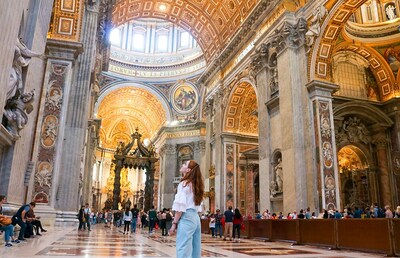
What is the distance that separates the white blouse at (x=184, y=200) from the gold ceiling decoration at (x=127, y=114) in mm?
28382

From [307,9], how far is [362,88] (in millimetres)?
4597

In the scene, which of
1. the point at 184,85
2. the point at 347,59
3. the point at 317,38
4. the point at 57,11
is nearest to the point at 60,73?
the point at 57,11

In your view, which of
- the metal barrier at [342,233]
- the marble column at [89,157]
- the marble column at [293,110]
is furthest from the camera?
the marble column at [89,157]

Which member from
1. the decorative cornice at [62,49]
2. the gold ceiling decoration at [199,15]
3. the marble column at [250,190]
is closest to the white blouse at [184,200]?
the decorative cornice at [62,49]

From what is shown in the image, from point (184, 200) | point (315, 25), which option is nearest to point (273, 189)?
point (315, 25)

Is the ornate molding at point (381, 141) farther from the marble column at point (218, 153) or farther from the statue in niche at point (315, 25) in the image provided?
the marble column at point (218, 153)

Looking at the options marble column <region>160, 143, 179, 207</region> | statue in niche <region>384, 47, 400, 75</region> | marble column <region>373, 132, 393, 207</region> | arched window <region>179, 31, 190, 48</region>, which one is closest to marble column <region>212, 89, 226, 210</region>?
marble column <region>373, 132, 393, 207</region>

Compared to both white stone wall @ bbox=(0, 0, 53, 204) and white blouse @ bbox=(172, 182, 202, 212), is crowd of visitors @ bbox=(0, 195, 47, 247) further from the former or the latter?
white blouse @ bbox=(172, 182, 202, 212)

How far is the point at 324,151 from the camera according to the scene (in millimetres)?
10039

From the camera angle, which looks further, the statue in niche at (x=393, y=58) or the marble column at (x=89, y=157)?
the marble column at (x=89, y=157)

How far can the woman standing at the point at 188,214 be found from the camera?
7.62ft

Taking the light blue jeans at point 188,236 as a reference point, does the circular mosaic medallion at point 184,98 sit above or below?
above

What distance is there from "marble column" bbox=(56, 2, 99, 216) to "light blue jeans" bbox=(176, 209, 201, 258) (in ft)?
22.5

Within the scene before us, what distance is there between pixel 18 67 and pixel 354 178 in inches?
496
